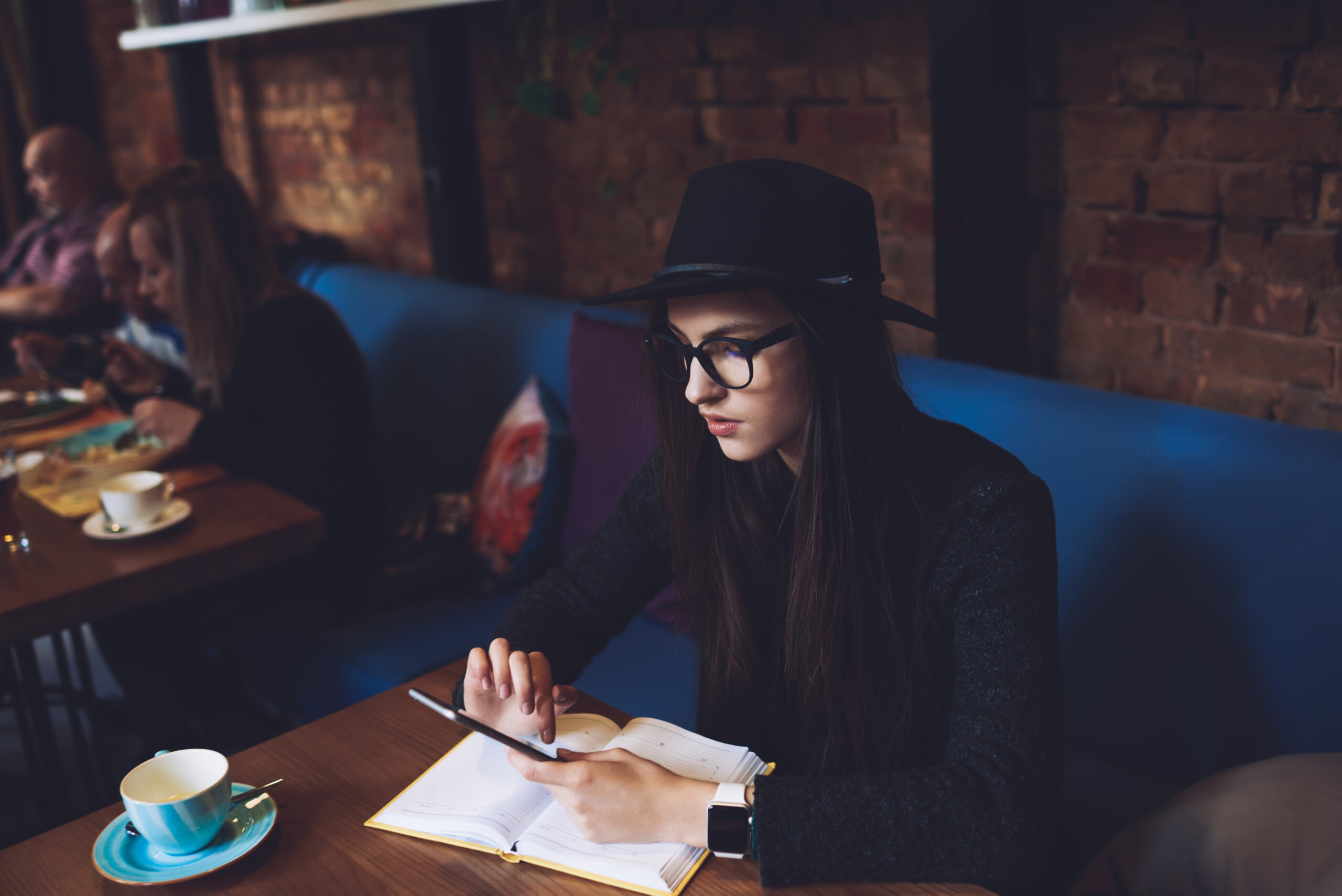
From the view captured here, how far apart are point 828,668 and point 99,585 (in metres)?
1.06

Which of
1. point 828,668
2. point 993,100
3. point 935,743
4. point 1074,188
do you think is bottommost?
point 935,743

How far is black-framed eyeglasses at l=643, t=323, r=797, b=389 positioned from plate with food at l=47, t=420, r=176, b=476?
1306 millimetres

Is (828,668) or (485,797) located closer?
(485,797)

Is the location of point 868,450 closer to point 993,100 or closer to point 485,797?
point 485,797

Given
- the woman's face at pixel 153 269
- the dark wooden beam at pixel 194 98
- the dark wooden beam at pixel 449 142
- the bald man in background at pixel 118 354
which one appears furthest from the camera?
the dark wooden beam at pixel 194 98

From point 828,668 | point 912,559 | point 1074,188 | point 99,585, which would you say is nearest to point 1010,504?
point 912,559

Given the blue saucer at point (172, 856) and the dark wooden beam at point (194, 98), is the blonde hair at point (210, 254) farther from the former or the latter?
the dark wooden beam at point (194, 98)

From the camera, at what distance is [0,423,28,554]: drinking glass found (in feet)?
5.46

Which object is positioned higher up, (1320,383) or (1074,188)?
(1074,188)

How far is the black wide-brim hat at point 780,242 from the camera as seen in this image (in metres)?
1.04

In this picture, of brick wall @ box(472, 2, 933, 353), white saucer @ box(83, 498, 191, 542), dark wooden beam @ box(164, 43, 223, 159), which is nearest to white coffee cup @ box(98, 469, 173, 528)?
white saucer @ box(83, 498, 191, 542)

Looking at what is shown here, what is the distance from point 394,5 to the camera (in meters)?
2.53

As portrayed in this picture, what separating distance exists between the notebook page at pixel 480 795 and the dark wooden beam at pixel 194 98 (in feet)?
11.5

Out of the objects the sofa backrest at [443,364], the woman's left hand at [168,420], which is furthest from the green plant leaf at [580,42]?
the woman's left hand at [168,420]
